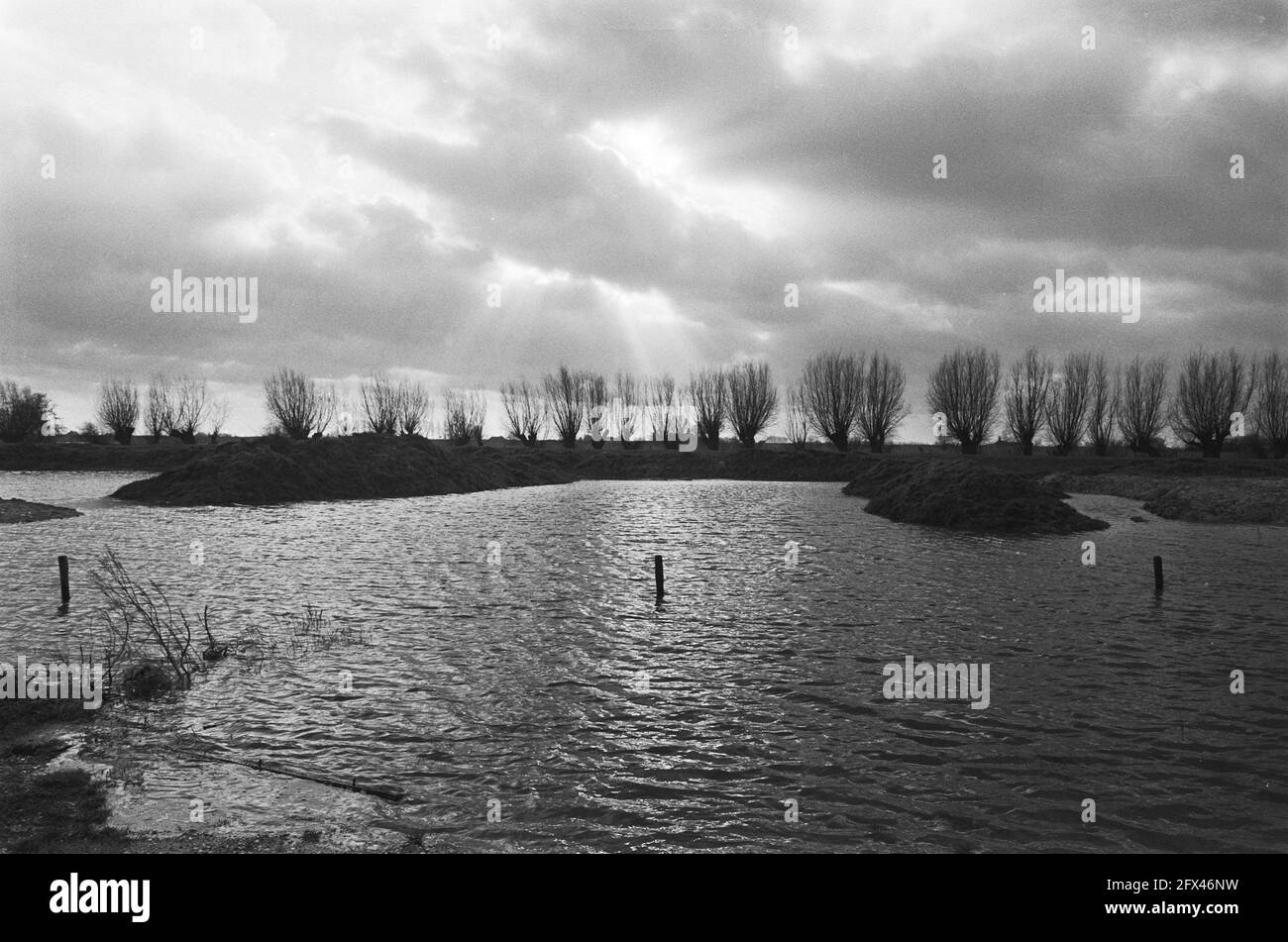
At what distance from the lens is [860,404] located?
9700 centimetres

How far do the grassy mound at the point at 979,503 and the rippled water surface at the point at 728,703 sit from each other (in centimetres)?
749

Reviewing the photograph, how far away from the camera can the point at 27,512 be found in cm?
3578

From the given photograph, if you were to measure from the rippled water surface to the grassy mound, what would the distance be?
7493 millimetres

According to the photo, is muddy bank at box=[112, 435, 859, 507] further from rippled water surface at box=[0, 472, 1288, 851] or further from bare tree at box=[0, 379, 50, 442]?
bare tree at box=[0, 379, 50, 442]

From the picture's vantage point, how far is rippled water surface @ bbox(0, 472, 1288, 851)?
7.36 m

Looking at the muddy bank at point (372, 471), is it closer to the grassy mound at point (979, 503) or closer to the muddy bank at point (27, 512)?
the muddy bank at point (27, 512)

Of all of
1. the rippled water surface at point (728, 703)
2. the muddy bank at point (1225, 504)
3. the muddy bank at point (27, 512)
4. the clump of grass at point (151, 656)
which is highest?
the muddy bank at point (27, 512)

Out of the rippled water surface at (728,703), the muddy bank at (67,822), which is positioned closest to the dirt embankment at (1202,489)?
the rippled water surface at (728,703)

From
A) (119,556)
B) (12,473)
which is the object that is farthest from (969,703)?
(12,473)

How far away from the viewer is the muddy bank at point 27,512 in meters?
34.5

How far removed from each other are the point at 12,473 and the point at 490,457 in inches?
2032

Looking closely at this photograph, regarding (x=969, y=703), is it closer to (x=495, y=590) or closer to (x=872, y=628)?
(x=872, y=628)

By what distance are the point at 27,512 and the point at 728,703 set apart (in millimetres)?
39009

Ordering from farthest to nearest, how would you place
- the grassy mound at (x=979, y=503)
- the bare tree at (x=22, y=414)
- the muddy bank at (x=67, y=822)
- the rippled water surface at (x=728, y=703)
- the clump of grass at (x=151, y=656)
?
the bare tree at (x=22, y=414), the grassy mound at (x=979, y=503), the clump of grass at (x=151, y=656), the rippled water surface at (x=728, y=703), the muddy bank at (x=67, y=822)
